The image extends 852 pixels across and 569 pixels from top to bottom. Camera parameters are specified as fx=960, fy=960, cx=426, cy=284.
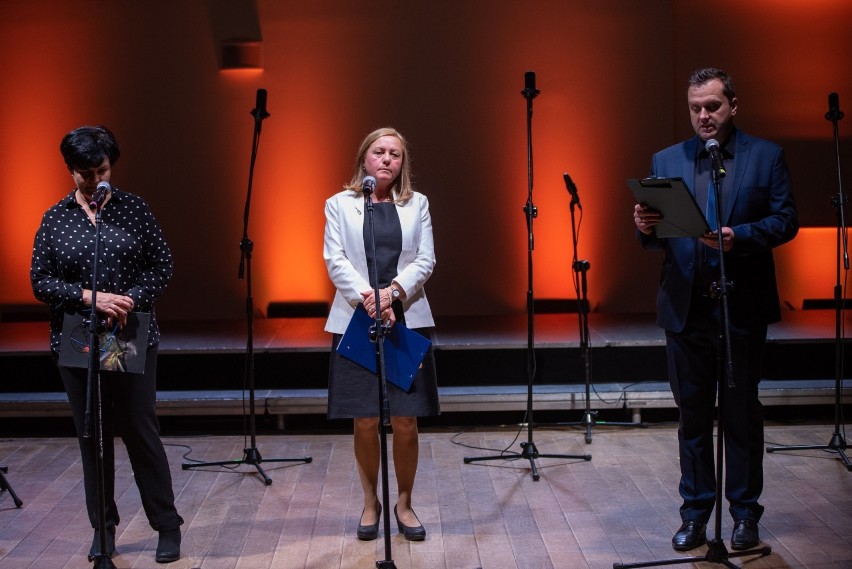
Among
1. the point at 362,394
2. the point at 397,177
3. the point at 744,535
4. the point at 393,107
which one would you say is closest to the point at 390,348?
the point at 362,394

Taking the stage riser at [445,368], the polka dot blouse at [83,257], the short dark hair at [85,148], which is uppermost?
the short dark hair at [85,148]

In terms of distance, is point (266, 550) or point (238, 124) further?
point (238, 124)

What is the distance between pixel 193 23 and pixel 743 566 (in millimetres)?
5871

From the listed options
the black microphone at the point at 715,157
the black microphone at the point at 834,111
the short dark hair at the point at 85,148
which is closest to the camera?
the black microphone at the point at 715,157

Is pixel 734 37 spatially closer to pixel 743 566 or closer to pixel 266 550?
pixel 743 566

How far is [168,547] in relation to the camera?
11.3 ft

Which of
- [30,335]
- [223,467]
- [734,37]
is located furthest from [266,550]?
[734,37]

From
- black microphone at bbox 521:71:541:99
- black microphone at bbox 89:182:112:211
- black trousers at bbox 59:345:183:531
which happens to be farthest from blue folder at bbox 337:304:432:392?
black microphone at bbox 521:71:541:99

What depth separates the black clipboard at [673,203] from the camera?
9.77 ft

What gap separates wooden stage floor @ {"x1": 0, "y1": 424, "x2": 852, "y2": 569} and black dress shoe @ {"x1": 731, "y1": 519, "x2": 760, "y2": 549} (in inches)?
2.7

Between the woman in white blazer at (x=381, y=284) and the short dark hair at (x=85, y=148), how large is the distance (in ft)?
2.61

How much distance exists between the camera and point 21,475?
4.61 m

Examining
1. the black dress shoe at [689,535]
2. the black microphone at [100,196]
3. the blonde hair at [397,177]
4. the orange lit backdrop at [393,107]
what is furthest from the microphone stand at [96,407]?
the orange lit backdrop at [393,107]

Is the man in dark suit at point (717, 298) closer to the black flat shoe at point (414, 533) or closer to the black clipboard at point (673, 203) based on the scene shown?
the black clipboard at point (673, 203)
